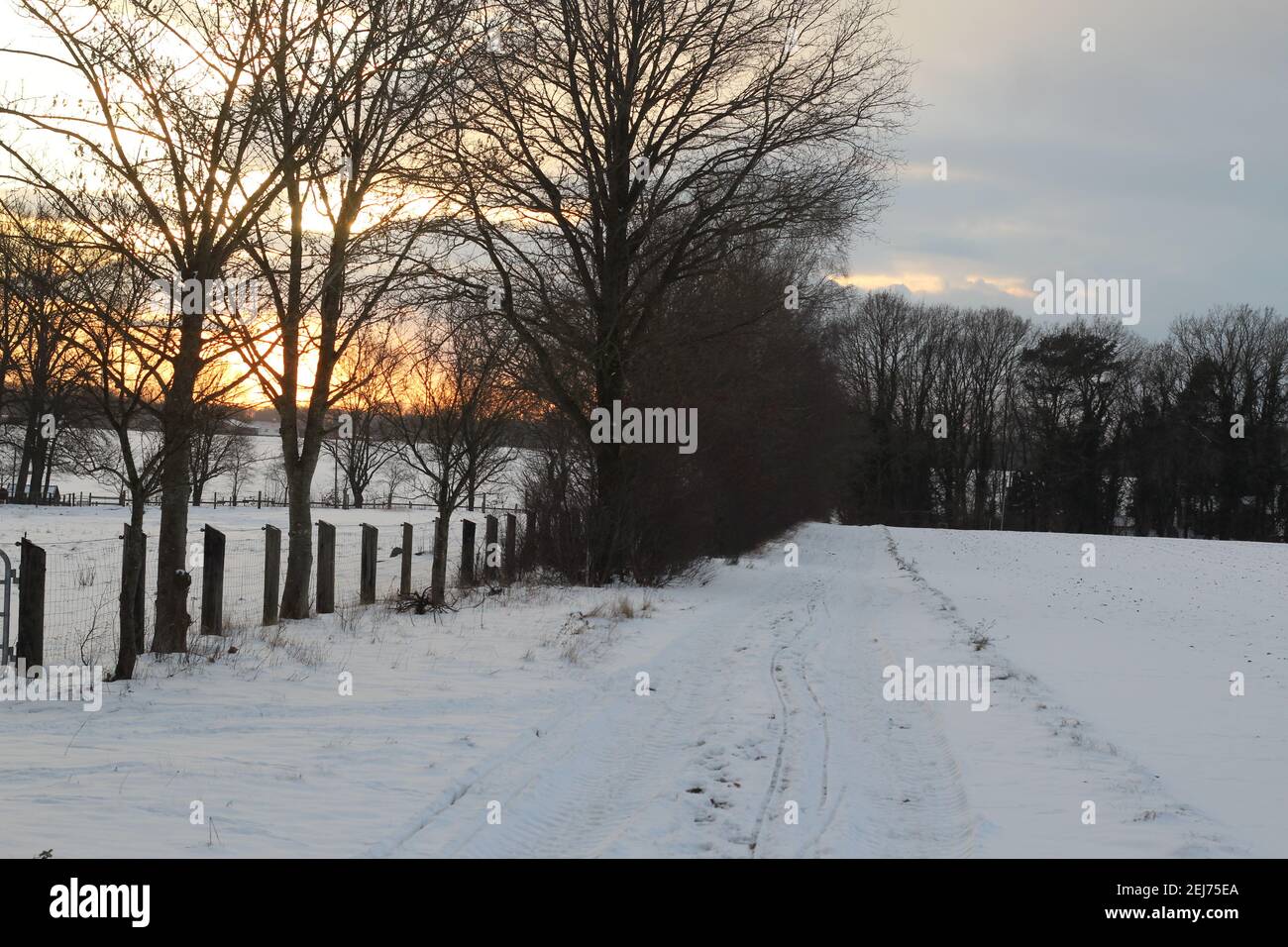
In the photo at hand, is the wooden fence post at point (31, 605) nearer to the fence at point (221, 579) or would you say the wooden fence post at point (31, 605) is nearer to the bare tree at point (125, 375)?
the fence at point (221, 579)

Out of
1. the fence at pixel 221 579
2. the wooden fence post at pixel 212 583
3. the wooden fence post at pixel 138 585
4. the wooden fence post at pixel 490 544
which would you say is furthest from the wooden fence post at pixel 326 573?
the wooden fence post at pixel 490 544

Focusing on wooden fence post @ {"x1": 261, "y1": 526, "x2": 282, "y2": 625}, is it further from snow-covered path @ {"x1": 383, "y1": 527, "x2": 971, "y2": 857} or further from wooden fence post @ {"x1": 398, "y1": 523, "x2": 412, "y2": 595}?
snow-covered path @ {"x1": 383, "y1": 527, "x2": 971, "y2": 857}

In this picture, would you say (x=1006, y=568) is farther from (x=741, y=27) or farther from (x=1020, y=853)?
(x=1020, y=853)

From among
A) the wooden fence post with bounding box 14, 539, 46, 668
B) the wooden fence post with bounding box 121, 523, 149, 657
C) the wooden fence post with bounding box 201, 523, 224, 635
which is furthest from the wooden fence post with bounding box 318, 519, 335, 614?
the wooden fence post with bounding box 14, 539, 46, 668

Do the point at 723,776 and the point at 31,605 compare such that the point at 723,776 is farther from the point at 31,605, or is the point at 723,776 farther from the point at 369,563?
the point at 369,563

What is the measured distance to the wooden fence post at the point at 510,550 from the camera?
2161cm

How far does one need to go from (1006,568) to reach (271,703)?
30273 millimetres

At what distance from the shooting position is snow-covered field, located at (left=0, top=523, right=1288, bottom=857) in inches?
225

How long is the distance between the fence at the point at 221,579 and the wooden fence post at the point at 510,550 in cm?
2

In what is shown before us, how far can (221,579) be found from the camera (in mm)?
12352

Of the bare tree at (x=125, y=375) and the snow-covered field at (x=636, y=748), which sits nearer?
the snow-covered field at (x=636, y=748)

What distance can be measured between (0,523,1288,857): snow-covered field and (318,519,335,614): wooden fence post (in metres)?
1.81

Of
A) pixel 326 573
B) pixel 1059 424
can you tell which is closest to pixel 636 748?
pixel 326 573

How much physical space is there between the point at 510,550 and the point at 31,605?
1275cm
